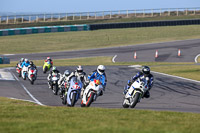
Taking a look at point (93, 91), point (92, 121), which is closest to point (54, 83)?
point (93, 91)

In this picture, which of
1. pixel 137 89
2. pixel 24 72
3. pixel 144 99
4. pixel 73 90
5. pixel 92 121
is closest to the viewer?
pixel 92 121

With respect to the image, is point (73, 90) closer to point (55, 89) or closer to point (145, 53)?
point (55, 89)

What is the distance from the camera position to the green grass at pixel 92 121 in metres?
9.12

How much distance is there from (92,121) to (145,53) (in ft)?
117

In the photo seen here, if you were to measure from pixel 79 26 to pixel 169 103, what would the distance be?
4980cm

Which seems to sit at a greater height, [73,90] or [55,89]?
[73,90]

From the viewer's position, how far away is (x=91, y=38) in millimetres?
60594

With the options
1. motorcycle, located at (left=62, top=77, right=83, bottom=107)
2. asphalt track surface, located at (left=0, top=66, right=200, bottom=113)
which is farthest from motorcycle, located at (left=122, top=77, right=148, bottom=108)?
motorcycle, located at (left=62, top=77, right=83, bottom=107)

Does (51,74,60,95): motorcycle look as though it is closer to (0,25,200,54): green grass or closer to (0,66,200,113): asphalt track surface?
(0,66,200,113): asphalt track surface

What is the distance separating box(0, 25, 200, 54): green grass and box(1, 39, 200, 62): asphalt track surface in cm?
379

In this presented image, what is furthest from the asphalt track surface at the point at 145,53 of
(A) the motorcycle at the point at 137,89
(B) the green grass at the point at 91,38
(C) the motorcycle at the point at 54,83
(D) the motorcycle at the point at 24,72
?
(A) the motorcycle at the point at 137,89

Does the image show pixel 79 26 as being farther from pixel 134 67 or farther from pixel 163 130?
pixel 163 130

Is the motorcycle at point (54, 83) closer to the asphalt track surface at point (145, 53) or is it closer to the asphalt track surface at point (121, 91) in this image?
the asphalt track surface at point (121, 91)

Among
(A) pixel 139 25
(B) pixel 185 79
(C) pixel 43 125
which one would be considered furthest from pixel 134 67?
(A) pixel 139 25
